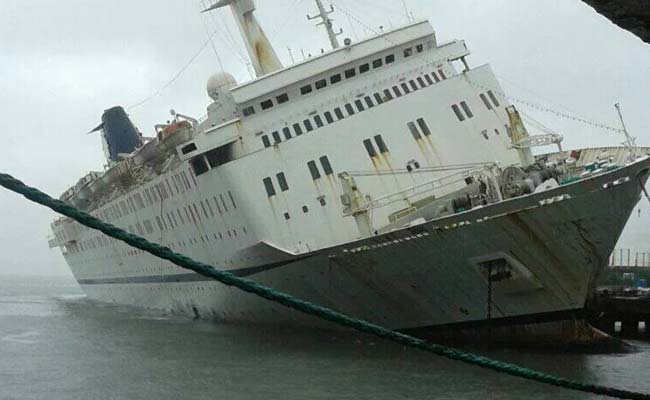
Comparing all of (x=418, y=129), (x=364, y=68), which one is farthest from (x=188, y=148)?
(x=418, y=129)

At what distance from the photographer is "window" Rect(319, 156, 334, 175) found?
2003cm

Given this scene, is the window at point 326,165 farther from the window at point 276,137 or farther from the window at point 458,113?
the window at point 458,113

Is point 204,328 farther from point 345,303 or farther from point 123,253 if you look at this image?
point 123,253

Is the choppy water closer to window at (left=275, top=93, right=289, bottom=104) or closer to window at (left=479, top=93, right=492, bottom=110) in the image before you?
window at (left=275, top=93, right=289, bottom=104)

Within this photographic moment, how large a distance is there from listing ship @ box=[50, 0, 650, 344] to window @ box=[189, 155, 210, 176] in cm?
6

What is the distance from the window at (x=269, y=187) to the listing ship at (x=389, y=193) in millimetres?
32

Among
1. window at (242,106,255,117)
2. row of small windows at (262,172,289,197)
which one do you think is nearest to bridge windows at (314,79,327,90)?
window at (242,106,255,117)

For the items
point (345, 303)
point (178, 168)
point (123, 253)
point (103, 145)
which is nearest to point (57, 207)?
point (345, 303)

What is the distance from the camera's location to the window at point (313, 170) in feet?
65.6

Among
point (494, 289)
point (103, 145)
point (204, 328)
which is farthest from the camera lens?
point (103, 145)

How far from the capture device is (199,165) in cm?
2202

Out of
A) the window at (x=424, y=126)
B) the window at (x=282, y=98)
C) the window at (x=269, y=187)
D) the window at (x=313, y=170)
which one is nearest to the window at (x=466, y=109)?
the window at (x=424, y=126)

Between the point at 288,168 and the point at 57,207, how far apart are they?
55.4ft

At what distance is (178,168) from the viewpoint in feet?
78.0
